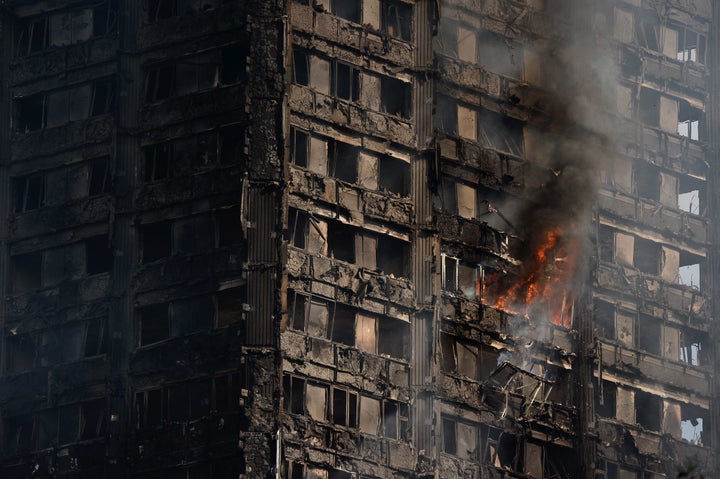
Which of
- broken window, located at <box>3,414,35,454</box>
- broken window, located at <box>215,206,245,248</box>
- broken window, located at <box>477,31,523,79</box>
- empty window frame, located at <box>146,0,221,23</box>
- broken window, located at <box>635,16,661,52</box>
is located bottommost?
broken window, located at <box>3,414,35,454</box>

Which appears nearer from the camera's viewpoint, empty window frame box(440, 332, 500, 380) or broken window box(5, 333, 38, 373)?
empty window frame box(440, 332, 500, 380)

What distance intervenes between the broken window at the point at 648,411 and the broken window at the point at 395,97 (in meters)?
17.9

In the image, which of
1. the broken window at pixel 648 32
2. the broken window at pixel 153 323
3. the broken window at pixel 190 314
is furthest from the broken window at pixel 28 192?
the broken window at pixel 648 32

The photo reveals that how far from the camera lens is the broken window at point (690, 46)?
409ft

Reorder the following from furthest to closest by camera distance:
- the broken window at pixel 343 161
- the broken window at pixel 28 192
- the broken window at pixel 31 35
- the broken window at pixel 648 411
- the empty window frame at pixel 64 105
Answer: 1. the broken window at pixel 648 411
2. the broken window at pixel 31 35
3. the broken window at pixel 28 192
4. the empty window frame at pixel 64 105
5. the broken window at pixel 343 161

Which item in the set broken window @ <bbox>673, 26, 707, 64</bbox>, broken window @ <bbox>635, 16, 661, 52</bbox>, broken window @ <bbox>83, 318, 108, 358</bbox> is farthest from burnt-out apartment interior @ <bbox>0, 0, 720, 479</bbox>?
broken window @ <bbox>673, 26, 707, 64</bbox>

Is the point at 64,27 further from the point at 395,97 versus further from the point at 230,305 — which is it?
the point at 230,305

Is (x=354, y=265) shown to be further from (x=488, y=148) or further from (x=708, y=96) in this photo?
(x=708, y=96)

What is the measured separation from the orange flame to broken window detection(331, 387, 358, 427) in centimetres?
1037

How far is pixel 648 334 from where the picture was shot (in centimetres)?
11906

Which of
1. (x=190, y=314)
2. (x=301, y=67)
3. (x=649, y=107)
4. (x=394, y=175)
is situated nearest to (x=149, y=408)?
(x=190, y=314)

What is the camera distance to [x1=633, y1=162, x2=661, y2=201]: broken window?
120 meters

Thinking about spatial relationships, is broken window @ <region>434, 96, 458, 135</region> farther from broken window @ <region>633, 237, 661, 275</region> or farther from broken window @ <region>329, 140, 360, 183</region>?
broken window @ <region>633, 237, 661, 275</region>

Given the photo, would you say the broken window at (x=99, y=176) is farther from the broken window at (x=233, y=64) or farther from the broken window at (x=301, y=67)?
the broken window at (x=301, y=67)
